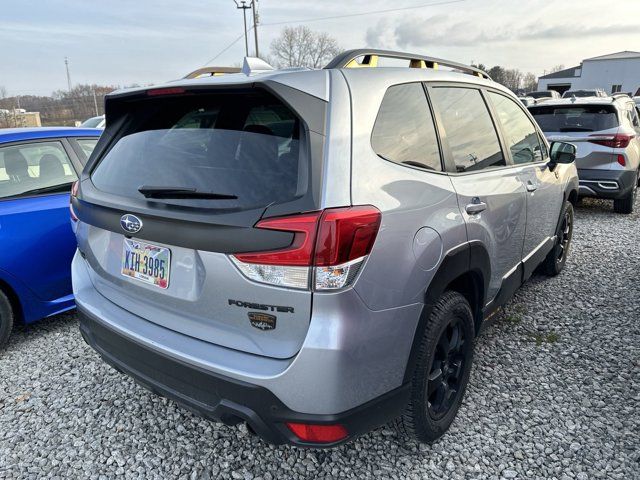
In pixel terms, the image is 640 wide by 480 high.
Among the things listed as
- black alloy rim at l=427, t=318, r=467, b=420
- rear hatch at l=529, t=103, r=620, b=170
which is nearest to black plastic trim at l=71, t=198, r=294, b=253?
black alloy rim at l=427, t=318, r=467, b=420

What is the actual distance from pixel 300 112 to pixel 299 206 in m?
0.34

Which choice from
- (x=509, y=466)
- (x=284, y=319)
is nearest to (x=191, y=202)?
(x=284, y=319)

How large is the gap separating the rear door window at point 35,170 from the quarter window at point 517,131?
10.5ft

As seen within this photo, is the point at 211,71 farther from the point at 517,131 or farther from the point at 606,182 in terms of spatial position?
the point at 606,182

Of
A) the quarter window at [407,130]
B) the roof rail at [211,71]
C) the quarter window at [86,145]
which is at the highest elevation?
the roof rail at [211,71]

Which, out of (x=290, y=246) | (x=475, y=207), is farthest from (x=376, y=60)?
(x=290, y=246)

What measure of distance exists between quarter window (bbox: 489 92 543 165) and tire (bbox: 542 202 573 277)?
3.40ft

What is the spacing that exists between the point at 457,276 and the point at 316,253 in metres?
0.90

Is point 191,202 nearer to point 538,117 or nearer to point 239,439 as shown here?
point 239,439

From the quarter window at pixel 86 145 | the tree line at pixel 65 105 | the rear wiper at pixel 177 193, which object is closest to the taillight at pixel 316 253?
the rear wiper at pixel 177 193

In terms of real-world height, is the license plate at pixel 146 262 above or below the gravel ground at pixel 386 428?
above

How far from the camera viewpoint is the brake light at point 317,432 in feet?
5.46

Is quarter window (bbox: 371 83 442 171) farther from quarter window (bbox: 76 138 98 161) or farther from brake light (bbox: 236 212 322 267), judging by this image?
quarter window (bbox: 76 138 98 161)

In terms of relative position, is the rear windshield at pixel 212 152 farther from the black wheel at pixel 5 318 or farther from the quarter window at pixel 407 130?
the black wheel at pixel 5 318
